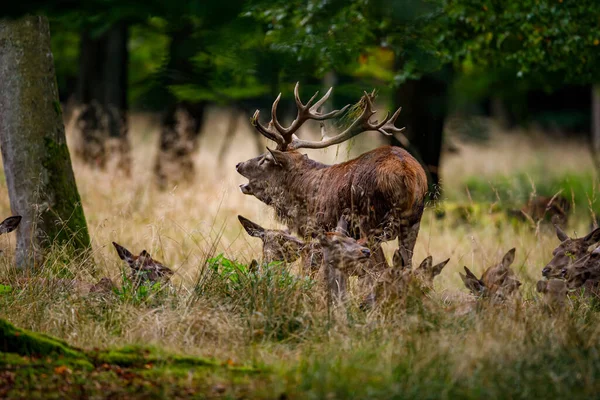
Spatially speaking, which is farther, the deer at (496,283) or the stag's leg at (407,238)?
the stag's leg at (407,238)

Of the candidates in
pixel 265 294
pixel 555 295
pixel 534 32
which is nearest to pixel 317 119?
pixel 265 294

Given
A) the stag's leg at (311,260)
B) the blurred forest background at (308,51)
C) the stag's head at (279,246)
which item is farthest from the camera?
the stag's head at (279,246)

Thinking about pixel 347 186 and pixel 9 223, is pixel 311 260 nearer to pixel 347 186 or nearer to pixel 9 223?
pixel 347 186

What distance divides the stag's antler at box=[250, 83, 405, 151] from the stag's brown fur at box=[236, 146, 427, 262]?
17cm

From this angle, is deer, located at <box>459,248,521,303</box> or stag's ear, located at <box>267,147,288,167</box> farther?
stag's ear, located at <box>267,147,288,167</box>

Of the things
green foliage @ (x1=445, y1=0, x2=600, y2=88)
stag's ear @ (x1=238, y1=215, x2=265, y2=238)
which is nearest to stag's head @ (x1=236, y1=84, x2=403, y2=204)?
stag's ear @ (x1=238, y1=215, x2=265, y2=238)

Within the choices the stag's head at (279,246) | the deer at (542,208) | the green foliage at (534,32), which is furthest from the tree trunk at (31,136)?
the deer at (542,208)

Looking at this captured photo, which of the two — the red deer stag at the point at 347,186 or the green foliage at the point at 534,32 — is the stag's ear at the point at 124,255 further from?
the green foliage at the point at 534,32

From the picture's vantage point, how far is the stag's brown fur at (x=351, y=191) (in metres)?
7.22

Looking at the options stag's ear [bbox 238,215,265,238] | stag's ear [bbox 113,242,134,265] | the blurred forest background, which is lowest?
stag's ear [bbox 113,242,134,265]

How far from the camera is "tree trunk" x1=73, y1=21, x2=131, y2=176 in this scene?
14.5m

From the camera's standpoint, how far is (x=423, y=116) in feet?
41.2

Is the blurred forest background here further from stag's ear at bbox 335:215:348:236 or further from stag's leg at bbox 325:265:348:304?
stag's leg at bbox 325:265:348:304

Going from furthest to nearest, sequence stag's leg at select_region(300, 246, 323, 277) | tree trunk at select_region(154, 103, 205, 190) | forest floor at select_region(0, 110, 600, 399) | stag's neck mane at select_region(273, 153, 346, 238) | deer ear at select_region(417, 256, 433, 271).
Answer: tree trunk at select_region(154, 103, 205, 190), stag's neck mane at select_region(273, 153, 346, 238), stag's leg at select_region(300, 246, 323, 277), deer ear at select_region(417, 256, 433, 271), forest floor at select_region(0, 110, 600, 399)
